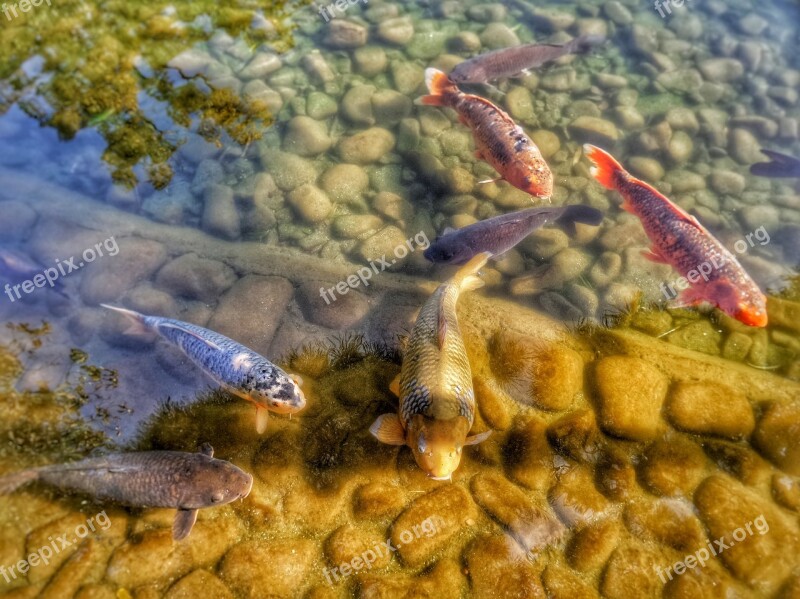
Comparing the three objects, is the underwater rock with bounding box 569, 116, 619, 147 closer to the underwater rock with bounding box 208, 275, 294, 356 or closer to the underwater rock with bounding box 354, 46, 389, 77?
the underwater rock with bounding box 354, 46, 389, 77

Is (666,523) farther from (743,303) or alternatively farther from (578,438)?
(743,303)

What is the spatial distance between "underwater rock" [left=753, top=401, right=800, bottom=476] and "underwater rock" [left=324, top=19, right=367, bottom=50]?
753cm

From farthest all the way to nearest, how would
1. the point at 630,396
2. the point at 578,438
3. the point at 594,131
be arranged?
the point at 594,131
the point at 630,396
the point at 578,438

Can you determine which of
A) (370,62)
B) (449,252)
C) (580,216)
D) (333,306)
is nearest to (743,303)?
(580,216)

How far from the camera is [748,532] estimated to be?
356 centimetres

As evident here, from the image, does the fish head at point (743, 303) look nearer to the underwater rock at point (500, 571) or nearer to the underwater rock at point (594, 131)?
the underwater rock at point (500, 571)

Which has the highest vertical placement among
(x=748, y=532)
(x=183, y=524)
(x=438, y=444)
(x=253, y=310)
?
(x=438, y=444)

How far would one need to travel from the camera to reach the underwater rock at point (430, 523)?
11.7 feet

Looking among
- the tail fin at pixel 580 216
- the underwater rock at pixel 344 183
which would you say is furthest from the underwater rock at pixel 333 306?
the tail fin at pixel 580 216

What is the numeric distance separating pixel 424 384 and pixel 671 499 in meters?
2.29

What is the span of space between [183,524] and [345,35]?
7.37 meters

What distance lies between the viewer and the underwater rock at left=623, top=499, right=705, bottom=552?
3588mm

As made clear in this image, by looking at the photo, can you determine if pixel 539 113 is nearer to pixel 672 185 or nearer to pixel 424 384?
pixel 672 185

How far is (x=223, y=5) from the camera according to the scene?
26.3ft
